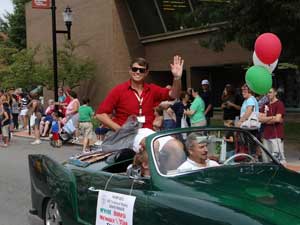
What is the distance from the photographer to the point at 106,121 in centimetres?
583

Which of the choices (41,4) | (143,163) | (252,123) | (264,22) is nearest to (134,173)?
(143,163)

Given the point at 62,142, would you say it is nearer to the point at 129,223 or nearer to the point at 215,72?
the point at 215,72

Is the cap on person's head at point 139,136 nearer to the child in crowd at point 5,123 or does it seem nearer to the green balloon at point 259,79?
the green balloon at point 259,79

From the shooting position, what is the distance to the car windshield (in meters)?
4.58

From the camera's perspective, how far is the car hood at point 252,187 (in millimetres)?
3596

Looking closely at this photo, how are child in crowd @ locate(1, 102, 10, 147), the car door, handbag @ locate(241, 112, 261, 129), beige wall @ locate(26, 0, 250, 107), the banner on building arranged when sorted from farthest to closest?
beige wall @ locate(26, 0, 250, 107), the banner on building, child in crowd @ locate(1, 102, 10, 147), handbag @ locate(241, 112, 261, 129), the car door

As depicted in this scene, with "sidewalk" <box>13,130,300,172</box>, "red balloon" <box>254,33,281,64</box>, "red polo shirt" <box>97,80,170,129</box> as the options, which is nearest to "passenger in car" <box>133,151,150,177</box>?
"red polo shirt" <box>97,80,170,129</box>

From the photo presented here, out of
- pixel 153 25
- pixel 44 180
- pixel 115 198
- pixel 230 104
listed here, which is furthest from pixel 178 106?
pixel 153 25

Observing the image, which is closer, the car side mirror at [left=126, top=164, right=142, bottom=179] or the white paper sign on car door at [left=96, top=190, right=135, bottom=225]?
the white paper sign on car door at [left=96, top=190, right=135, bottom=225]

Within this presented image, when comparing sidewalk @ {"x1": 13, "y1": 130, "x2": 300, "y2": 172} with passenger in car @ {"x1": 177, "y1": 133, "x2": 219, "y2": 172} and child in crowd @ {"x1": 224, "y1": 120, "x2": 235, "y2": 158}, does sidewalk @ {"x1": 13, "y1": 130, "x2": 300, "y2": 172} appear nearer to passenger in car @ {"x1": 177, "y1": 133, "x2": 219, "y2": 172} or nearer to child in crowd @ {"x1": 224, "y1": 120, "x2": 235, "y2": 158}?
child in crowd @ {"x1": 224, "y1": 120, "x2": 235, "y2": 158}

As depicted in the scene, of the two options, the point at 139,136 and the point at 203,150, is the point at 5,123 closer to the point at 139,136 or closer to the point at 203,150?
the point at 139,136

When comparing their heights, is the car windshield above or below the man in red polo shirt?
below

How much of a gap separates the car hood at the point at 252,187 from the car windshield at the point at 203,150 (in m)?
0.17

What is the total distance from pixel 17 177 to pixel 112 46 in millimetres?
15920
